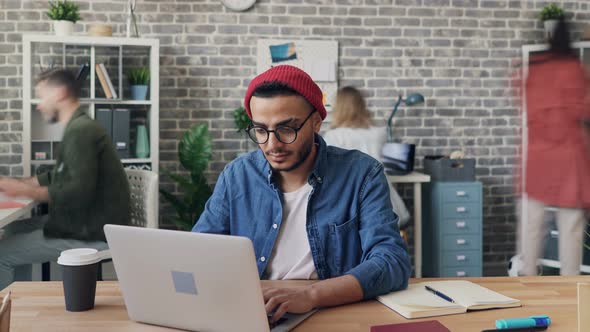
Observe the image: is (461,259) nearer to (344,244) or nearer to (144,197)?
(144,197)

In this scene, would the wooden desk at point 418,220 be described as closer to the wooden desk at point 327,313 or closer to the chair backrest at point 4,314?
the wooden desk at point 327,313

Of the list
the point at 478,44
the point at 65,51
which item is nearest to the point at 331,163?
the point at 65,51

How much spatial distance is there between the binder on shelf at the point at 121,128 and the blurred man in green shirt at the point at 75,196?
3.04 feet

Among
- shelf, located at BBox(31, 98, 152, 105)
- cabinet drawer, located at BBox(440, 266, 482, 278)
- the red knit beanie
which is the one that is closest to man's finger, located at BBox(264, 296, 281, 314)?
the red knit beanie

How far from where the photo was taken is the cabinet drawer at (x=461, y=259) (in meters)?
4.35

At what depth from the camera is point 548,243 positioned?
4152 mm

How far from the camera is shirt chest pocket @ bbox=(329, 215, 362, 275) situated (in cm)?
175

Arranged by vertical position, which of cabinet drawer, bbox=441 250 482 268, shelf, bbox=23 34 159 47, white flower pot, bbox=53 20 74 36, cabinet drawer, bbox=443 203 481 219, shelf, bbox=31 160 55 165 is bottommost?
cabinet drawer, bbox=441 250 482 268

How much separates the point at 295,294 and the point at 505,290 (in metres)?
0.58

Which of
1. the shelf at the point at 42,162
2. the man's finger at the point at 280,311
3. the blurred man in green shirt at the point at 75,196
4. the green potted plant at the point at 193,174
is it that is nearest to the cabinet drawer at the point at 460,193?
the green potted plant at the point at 193,174

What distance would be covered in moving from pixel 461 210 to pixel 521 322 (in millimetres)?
3201

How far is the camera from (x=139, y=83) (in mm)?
4207

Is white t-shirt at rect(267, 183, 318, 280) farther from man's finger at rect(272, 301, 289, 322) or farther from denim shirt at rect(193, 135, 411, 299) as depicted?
man's finger at rect(272, 301, 289, 322)

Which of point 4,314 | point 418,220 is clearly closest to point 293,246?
point 4,314
